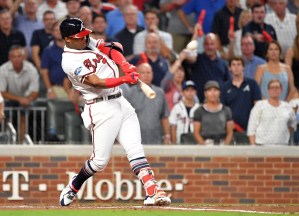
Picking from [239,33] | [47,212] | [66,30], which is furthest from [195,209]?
[239,33]

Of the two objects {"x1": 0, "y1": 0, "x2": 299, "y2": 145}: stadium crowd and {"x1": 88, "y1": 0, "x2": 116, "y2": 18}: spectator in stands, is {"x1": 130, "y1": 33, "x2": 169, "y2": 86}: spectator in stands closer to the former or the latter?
{"x1": 0, "y1": 0, "x2": 299, "y2": 145}: stadium crowd

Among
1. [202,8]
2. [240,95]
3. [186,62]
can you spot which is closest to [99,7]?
[202,8]

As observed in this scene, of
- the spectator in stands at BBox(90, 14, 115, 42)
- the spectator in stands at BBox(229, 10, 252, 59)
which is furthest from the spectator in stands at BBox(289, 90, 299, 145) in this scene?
the spectator in stands at BBox(90, 14, 115, 42)

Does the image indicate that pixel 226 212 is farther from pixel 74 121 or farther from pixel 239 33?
pixel 239 33

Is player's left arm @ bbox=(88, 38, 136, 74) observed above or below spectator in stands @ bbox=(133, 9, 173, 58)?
below

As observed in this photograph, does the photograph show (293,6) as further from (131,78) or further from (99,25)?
(131,78)

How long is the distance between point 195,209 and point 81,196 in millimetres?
3326

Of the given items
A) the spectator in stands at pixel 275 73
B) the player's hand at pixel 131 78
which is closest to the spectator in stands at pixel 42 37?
the spectator in stands at pixel 275 73

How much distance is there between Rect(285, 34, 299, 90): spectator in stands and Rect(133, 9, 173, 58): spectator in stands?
63.1 inches

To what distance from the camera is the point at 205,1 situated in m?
13.2

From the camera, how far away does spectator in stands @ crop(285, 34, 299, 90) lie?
12.4 m

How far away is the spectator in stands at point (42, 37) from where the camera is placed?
12484 millimetres

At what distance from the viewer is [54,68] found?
12.4m

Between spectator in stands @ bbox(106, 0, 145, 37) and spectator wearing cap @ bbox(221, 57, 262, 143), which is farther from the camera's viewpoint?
spectator in stands @ bbox(106, 0, 145, 37)
